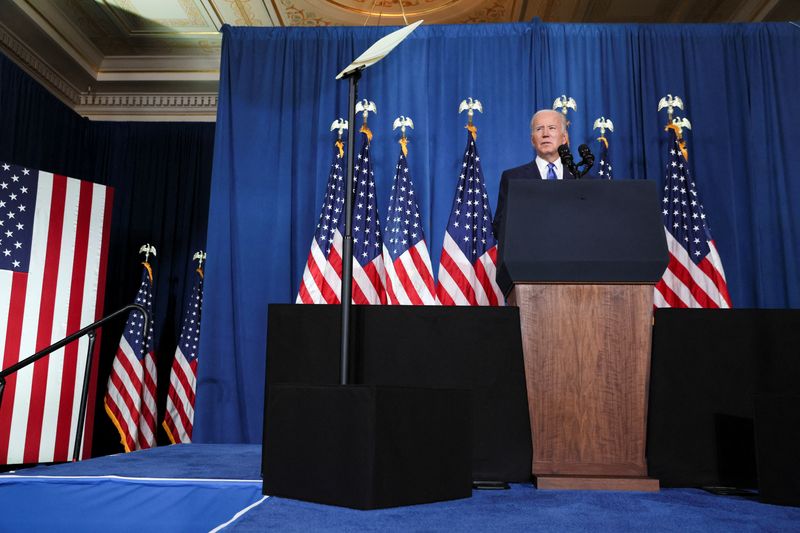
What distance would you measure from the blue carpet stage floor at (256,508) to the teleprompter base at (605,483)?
48mm

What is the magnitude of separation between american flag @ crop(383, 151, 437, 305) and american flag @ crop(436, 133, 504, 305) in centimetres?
12

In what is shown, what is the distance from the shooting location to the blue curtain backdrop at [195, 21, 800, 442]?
5.04m

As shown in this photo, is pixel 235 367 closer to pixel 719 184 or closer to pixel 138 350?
pixel 138 350

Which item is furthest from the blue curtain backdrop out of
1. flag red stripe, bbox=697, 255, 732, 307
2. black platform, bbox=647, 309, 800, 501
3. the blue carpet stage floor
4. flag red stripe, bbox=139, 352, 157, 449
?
black platform, bbox=647, 309, 800, 501

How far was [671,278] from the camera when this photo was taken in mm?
4621

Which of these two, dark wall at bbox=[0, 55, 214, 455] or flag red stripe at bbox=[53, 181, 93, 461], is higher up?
dark wall at bbox=[0, 55, 214, 455]

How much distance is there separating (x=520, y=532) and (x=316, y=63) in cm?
480

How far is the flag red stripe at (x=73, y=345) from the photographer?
5.04 meters

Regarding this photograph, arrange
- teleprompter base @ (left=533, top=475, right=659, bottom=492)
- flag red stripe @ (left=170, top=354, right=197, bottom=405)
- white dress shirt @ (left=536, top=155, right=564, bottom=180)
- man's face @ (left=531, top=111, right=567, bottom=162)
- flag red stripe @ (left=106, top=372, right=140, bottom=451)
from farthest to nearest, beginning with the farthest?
flag red stripe @ (left=170, top=354, right=197, bottom=405)
flag red stripe @ (left=106, top=372, right=140, bottom=451)
white dress shirt @ (left=536, top=155, right=564, bottom=180)
man's face @ (left=531, top=111, right=567, bottom=162)
teleprompter base @ (left=533, top=475, right=659, bottom=492)

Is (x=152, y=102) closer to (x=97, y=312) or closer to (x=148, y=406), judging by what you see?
(x=97, y=312)

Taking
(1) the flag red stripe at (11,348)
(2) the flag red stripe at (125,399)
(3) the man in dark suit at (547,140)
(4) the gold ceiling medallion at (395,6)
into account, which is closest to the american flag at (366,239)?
(3) the man in dark suit at (547,140)

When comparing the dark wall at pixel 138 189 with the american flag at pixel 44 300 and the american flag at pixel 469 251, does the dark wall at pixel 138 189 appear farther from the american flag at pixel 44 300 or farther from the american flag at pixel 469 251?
the american flag at pixel 469 251

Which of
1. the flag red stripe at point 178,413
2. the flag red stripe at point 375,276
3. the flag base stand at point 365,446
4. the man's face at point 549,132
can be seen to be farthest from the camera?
the flag red stripe at point 178,413

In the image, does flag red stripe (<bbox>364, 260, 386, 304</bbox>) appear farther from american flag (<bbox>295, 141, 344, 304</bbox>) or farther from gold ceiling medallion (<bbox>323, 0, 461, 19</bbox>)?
gold ceiling medallion (<bbox>323, 0, 461, 19</bbox>)
